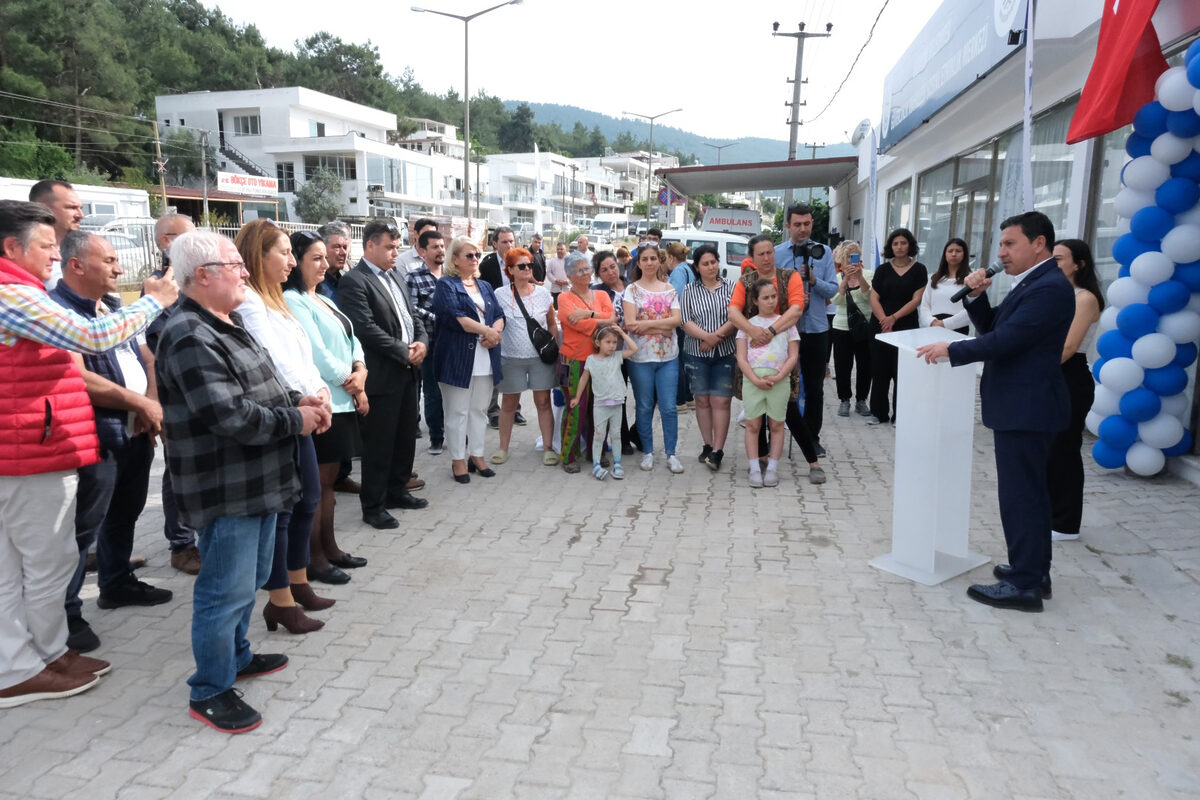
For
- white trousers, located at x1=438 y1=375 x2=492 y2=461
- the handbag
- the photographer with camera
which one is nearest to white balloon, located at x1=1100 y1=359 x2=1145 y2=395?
the photographer with camera

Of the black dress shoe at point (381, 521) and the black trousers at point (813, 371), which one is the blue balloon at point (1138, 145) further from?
the black dress shoe at point (381, 521)

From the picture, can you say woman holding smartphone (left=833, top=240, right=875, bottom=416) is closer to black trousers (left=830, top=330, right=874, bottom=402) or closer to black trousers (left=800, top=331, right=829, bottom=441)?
black trousers (left=830, top=330, right=874, bottom=402)

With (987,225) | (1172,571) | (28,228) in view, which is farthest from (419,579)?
(987,225)

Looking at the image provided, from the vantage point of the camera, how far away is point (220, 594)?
2818 mm

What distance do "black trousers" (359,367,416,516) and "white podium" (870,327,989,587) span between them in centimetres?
294

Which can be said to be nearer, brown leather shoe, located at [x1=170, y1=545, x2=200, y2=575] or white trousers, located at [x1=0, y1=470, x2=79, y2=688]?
white trousers, located at [x1=0, y1=470, x2=79, y2=688]

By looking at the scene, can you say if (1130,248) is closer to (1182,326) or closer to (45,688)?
(1182,326)

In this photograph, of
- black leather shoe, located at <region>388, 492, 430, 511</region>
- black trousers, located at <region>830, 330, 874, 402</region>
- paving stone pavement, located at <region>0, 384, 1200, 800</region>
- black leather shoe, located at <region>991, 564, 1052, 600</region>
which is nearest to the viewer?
paving stone pavement, located at <region>0, 384, 1200, 800</region>

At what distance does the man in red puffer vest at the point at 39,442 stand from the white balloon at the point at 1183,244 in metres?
5.46

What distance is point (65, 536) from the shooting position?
3.11 m

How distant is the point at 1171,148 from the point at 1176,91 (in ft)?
1.18

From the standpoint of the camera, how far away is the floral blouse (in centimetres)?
625

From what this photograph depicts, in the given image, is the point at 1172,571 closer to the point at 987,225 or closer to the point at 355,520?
Result: the point at 355,520

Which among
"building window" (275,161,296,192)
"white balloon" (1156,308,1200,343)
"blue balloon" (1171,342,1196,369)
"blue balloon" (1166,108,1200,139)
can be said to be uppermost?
"building window" (275,161,296,192)
